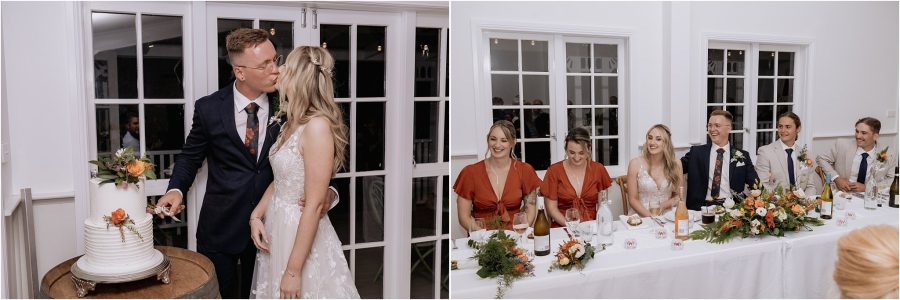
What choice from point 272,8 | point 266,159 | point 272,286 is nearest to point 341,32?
point 272,8

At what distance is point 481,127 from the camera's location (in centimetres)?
399

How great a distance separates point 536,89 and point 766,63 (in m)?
1.87

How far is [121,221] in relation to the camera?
1.88 metres

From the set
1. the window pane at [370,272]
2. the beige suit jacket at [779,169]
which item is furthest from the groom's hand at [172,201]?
the beige suit jacket at [779,169]

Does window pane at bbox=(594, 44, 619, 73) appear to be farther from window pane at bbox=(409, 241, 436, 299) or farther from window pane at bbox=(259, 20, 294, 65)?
window pane at bbox=(259, 20, 294, 65)

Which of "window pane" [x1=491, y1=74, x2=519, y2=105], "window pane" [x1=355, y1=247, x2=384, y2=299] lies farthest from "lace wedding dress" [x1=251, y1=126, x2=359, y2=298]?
"window pane" [x1=491, y1=74, x2=519, y2=105]

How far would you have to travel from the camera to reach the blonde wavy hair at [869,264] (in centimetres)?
142

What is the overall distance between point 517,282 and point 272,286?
932 millimetres

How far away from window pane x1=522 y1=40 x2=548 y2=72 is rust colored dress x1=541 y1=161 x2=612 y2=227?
3.66 ft

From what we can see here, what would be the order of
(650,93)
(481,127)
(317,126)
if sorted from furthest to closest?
(650,93)
(481,127)
(317,126)

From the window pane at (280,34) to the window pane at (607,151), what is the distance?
8.47 ft

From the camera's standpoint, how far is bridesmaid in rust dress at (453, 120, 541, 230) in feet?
10.1

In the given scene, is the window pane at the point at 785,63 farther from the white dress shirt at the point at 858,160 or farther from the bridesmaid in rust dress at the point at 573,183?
the bridesmaid in rust dress at the point at 573,183

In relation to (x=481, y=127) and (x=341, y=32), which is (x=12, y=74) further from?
(x=481, y=127)
